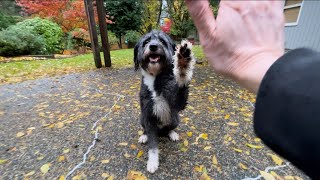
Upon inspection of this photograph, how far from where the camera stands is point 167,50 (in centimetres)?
266

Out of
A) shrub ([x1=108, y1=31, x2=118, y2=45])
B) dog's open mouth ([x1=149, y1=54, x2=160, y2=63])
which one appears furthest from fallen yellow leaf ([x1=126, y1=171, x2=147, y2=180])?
shrub ([x1=108, y1=31, x2=118, y2=45])

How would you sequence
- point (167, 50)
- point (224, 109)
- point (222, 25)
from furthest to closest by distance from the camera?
point (224, 109), point (167, 50), point (222, 25)

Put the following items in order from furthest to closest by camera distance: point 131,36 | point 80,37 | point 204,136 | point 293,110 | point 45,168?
point 131,36
point 80,37
point 204,136
point 45,168
point 293,110

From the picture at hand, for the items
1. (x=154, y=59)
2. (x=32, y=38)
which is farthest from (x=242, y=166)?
(x=32, y=38)

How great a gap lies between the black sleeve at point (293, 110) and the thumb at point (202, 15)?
0.84 ft

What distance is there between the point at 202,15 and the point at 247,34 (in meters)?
0.16

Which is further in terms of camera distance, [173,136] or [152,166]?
[173,136]

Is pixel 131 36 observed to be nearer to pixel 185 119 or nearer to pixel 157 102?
pixel 185 119

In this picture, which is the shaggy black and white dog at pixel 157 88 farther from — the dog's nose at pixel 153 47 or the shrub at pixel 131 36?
the shrub at pixel 131 36

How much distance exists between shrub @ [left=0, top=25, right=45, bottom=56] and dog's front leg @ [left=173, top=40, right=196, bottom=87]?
1206 cm

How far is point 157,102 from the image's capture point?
2627 millimetres

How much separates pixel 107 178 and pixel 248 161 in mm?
1745

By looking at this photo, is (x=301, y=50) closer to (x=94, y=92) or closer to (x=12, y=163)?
(x=12, y=163)

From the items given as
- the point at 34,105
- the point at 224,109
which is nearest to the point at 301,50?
the point at 224,109
